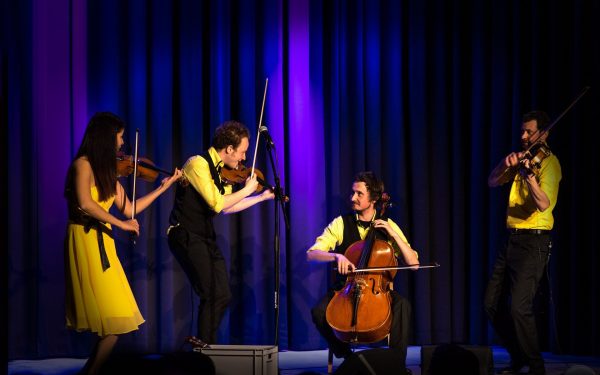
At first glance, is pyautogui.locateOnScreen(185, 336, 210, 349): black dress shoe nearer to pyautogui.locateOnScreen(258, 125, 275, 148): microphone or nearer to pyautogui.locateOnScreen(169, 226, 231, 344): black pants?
pyautogui.locateOnScreen(169, 226, 231, 344): black pants

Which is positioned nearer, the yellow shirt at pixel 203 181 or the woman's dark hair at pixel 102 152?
the woman's dark hair at pixel 102 152

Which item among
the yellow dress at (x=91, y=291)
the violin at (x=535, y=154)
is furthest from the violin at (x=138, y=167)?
the violin at (x=535, y=154)

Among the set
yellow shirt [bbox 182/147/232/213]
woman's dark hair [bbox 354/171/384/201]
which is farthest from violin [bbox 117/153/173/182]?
Answer: woman's dark hair [bbox 354/171/384/201]

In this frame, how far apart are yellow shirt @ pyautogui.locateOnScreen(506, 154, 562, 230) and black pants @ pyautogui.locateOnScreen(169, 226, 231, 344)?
2.03 metres

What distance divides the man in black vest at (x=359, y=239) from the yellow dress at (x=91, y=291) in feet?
4.22

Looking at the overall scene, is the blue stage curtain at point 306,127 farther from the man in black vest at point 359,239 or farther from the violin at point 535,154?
the violin at point 535,154

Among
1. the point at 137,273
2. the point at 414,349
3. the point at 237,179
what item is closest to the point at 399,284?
the point at 414,349

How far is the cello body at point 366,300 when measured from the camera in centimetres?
405

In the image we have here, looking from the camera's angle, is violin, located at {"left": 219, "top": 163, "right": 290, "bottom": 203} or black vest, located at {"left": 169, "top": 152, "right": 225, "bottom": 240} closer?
black vest, located at {"left": 169, "top": 152, "right": 225, "bottom": 240}

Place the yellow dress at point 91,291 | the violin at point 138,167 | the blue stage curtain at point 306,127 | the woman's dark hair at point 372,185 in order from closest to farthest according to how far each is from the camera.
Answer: the yellow dress at point 91,291
the violin at point 138,167
the woman's dark hair at point 372,185
the blue stage curtain at point 306,127

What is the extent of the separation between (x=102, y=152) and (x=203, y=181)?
2.59 ft

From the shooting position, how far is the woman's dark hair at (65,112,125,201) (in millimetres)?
3805

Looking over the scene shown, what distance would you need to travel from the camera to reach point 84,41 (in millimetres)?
5445

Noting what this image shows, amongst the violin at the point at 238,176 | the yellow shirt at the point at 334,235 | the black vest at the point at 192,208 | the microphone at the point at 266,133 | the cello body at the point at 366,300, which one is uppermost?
the microphone at the point at 266,133
